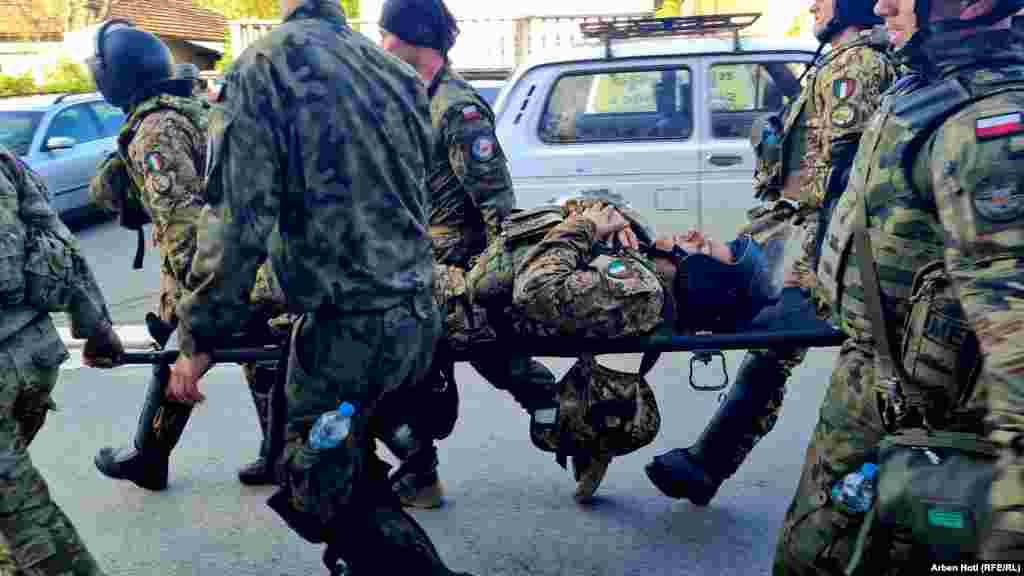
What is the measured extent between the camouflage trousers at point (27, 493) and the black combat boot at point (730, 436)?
2022mm

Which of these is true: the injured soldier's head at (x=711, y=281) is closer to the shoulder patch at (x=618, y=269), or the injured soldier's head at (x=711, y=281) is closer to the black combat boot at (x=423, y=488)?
the shoulder patch at (x=618, y=269)

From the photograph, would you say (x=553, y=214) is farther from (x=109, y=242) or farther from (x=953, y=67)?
(x=109, y=242)

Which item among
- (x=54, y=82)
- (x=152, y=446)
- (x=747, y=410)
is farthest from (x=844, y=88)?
(x=54, y=82)

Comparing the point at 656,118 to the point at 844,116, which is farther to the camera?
the point at 656,118

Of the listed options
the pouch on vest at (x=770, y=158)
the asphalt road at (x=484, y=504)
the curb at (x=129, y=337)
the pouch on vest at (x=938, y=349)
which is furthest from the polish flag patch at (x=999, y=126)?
the curb at (x=129, y=337)

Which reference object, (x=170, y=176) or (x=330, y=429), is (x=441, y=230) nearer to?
(x=170, y=176)

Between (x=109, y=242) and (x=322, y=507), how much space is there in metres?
9.29

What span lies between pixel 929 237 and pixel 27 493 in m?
2.21

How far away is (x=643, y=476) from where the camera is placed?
3.95m

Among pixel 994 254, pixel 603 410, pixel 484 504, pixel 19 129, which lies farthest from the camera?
pixel 19 129

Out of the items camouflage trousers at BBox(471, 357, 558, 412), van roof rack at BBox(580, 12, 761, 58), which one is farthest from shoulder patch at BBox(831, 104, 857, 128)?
van roof rack at BBox(580, 12, 761, 58)

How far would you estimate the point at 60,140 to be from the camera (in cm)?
1056

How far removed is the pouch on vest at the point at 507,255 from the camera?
2.88 metres

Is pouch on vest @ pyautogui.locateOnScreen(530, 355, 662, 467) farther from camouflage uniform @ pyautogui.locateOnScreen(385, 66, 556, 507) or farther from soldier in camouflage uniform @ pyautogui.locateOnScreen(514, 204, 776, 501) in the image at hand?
camouflage uniform @ pyautogui.locateOnScreen(385, 66, 556, 507)
